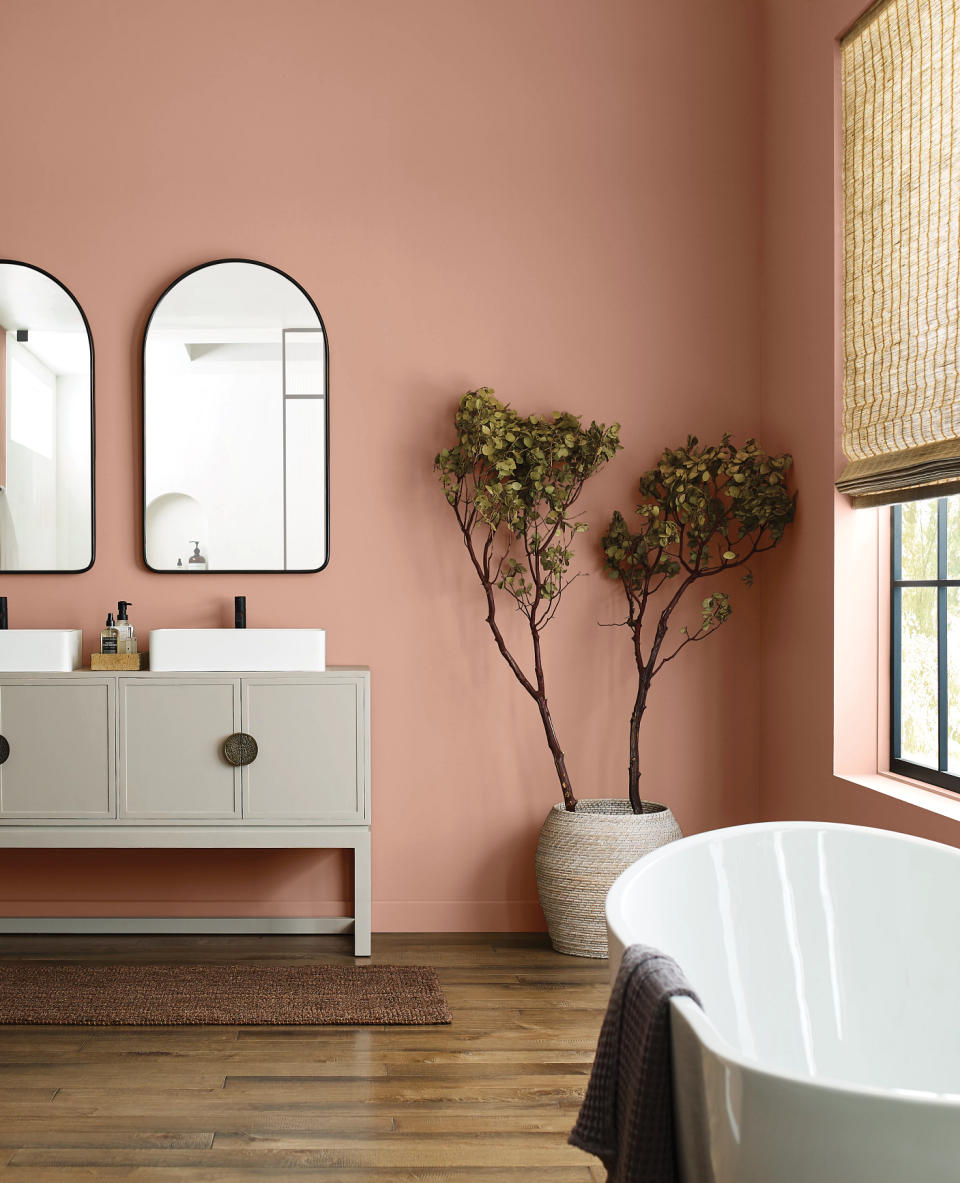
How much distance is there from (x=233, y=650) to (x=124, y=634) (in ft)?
1.12

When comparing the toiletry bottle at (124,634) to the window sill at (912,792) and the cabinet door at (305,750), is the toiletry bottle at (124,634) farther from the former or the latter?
the window sill at (912,792)

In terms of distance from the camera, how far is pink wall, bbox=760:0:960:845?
9.45 feet

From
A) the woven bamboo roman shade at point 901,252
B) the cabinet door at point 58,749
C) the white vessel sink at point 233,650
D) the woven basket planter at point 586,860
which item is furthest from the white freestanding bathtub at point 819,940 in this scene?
the cabinet door at point 58,749

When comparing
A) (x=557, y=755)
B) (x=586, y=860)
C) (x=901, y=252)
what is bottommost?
(x=586, y=860)

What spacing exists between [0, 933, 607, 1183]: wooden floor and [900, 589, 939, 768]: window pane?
102 centimetres

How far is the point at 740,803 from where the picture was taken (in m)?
3.48

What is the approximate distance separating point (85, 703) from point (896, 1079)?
89.1 inches

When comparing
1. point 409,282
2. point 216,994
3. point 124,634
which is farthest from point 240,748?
point 409,282

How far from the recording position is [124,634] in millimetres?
3191

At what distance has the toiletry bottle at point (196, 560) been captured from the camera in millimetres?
3398

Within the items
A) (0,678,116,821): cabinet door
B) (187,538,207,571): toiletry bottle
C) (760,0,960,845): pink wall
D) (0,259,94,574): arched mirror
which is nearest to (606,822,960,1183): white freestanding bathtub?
(760,0,960,845): pink wall

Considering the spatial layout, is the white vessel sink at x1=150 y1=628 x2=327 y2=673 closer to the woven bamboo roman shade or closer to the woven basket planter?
the woven basket planter

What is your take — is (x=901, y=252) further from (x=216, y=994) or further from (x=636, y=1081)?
(x=216, y=994)

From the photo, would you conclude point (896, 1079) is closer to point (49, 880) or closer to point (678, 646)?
point (678, 646)
